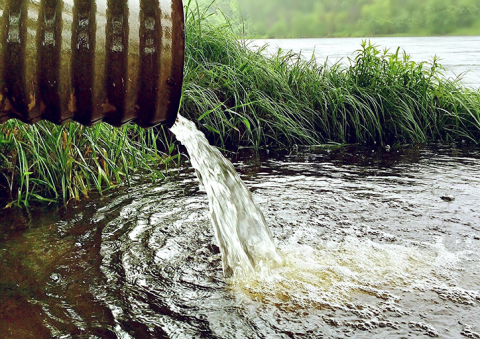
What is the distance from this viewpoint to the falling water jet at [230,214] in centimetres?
266

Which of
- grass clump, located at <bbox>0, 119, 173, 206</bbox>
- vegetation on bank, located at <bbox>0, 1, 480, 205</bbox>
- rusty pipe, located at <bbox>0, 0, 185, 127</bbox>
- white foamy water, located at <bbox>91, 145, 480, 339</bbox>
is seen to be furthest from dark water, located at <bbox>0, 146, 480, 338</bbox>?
vegetation on bank, located at <bbox>0, 1, 480, 205</bbox>

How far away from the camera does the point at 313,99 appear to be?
5.50m

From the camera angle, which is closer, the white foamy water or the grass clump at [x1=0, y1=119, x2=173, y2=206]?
the white foamy water

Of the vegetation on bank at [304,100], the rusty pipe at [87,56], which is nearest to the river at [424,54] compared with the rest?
the vegetation on bank at [304,100]

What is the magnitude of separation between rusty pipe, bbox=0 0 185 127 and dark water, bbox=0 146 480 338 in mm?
785

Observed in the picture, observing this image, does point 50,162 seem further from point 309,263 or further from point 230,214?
point 309,263

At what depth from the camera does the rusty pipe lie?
182 cm

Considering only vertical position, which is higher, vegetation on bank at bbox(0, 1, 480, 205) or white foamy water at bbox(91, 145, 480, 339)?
vegetation on bank at bbox(0, 1, 480, 205)

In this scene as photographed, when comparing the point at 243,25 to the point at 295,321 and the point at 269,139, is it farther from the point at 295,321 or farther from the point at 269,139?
the point at 295,321

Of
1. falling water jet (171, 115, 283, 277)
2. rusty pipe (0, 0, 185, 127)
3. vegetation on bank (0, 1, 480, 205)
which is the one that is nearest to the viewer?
rusty pipe (0, 0, 185, 127)

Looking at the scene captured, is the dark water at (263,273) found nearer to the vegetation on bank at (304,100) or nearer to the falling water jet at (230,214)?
the falling water jet at (230,214)

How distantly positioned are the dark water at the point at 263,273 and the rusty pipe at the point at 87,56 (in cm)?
78

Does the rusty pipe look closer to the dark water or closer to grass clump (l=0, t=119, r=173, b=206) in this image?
the dark water

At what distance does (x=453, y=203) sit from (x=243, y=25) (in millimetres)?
3529
